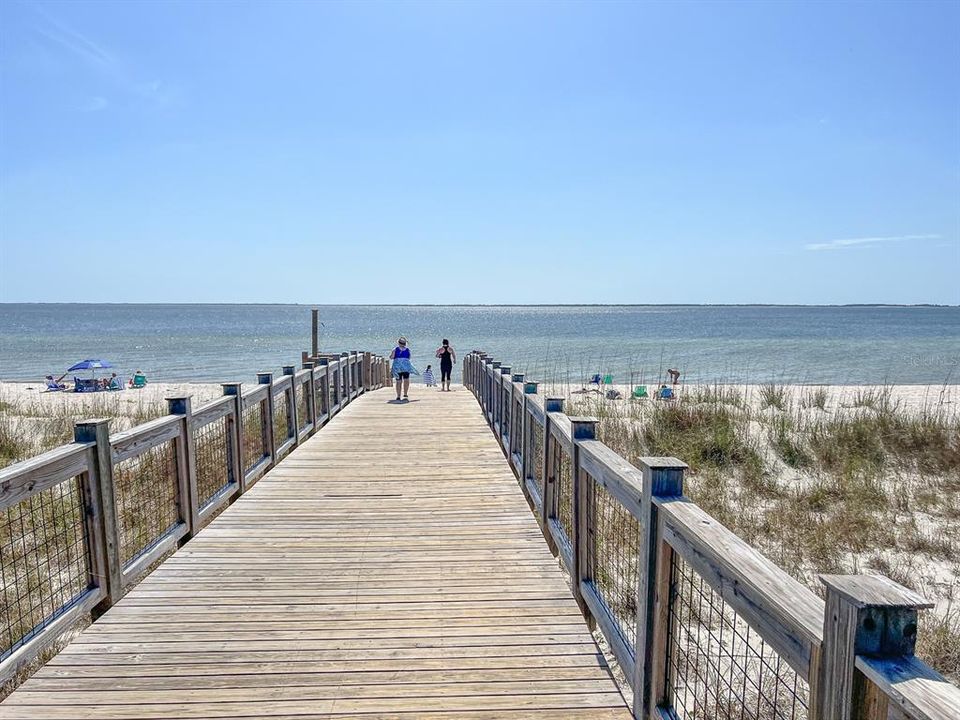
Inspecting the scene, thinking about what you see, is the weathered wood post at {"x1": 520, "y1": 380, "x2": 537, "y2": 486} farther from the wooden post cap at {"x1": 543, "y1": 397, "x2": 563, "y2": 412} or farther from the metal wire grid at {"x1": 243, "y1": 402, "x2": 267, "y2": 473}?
the metal wire grid at {"x1": 243, "y1": 402, "x2": 267, "y2": 473}

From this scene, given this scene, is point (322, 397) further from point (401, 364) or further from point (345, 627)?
point (345, 627)

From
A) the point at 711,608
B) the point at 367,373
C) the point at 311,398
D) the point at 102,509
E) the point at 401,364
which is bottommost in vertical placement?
the point at 367,373

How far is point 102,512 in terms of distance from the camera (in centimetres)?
369

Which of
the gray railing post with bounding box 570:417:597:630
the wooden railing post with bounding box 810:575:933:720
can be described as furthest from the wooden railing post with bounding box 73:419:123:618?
the wooden railing post with bounding box 810:575:933:720

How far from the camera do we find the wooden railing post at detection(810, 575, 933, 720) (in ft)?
4.30

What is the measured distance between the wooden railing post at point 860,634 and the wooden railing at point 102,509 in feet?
10.6

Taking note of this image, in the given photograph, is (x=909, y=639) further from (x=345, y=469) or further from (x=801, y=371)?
(x=801, y=371)

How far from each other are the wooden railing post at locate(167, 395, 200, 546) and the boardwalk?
178mm

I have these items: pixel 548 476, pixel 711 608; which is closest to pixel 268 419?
pixel 548 476

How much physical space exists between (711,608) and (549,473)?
1.86m

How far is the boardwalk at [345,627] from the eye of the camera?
2854 millimetres

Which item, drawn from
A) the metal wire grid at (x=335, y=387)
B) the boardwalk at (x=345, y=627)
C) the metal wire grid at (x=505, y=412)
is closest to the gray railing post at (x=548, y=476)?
the boardwalk at (x=345, y=627)

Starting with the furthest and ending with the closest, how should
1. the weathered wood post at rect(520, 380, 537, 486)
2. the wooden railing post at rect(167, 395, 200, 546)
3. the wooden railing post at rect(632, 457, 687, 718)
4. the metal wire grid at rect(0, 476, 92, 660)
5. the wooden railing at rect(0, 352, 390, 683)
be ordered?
the weathered wood post at rect(520, 380, 537, 486), the wooden railing post at rect(167, 395, 200, 546), the metal wire grid at rect(0, 476, 92, 660), the wooden railing at rect(0, 352, 390, 683), the wooden railing post at rect(632, 457, 687, 718)

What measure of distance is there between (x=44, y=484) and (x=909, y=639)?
361cm
